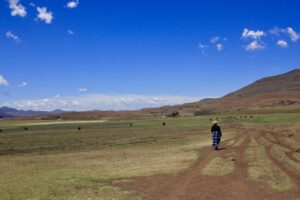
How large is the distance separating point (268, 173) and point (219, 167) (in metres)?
3.30

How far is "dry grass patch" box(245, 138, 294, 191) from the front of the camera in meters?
19.5

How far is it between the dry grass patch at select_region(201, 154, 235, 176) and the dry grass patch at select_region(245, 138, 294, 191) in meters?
1.04

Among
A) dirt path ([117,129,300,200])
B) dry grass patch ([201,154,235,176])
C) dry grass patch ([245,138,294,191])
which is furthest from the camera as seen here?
dry grass patch ([201,154,235,176])

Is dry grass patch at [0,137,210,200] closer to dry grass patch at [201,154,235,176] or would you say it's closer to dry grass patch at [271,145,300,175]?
dry grass patch at [201,154,235,176]

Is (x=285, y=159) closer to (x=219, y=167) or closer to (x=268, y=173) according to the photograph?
(x=219, y=167)

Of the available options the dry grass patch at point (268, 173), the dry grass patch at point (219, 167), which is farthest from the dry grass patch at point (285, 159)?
the dry grass patch at point (219, 167)

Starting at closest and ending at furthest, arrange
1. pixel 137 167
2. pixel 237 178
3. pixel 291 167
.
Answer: pixel 237 178 < pixel 291 167 < pixel 137 167

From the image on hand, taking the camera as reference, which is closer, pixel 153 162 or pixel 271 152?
pixel 153 162

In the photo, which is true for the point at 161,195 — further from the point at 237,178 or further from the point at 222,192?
the point at 237,178

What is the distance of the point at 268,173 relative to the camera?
72.6 feet

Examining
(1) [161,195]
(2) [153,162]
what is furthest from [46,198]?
(2) [153,162]

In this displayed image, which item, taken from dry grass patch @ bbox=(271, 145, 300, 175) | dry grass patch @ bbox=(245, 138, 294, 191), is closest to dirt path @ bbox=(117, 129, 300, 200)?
dry grass patch @ bbox=(245, 138, 294, 191)

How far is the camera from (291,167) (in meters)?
24.2

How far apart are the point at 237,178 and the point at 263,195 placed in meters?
3.49
